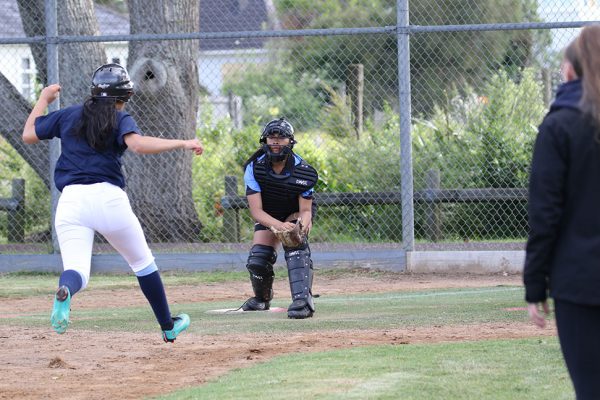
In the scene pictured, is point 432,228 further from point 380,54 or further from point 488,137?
point 380,54

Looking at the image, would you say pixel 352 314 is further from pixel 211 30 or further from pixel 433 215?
pixel 211 30

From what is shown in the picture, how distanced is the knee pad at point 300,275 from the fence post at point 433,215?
15.0 feet

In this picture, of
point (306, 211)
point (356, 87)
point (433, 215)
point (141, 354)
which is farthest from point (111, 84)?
point (356, 87)

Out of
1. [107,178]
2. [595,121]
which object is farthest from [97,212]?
[595,121]

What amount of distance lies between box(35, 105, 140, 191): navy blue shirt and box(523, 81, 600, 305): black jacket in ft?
11.5

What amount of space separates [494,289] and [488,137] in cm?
443

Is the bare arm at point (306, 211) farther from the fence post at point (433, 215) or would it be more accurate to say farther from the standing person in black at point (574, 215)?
the standing person in black at point (574, 215)

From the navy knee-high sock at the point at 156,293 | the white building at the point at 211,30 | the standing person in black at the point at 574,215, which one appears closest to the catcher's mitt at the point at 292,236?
the navy knee-high sock at the point at 156,293

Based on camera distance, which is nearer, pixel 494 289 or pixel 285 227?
pixel 285 227

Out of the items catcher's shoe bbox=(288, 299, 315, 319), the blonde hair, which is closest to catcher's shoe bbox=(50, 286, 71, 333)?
catcher's shoe bbox=(288, 299, 315, 319)

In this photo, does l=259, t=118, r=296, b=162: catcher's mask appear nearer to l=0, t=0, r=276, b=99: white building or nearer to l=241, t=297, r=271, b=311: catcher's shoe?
l=241, t=297, r=271, b=311: catcher's shoe

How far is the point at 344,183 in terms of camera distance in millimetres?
15141

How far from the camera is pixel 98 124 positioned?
21.5 feet

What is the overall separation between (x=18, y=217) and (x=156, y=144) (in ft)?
28.2
